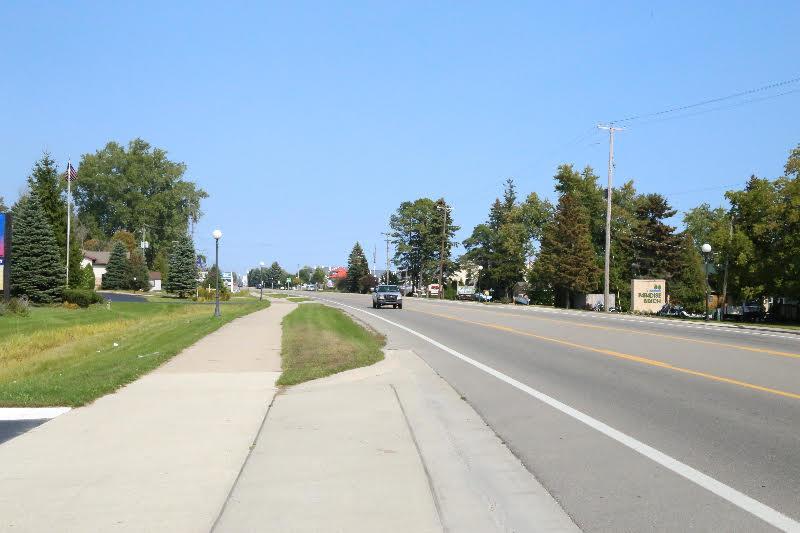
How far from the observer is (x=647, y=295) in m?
58.9

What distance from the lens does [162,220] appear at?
112m

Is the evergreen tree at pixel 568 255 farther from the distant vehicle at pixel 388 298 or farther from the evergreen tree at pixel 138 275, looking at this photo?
the evergreen tree at pixel 138 275

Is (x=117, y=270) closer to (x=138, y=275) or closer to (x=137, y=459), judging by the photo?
(x=138, y=275)

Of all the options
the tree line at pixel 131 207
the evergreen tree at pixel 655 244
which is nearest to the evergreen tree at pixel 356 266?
the tree line at pixel 131 207

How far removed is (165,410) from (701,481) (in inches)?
260

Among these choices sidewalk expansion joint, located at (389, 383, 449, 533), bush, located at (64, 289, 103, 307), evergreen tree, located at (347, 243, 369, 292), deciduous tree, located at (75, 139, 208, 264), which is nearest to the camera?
sidewalk expansion joint, located at (389, 383, 449, 533)

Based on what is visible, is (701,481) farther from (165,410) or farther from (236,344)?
(236,344)

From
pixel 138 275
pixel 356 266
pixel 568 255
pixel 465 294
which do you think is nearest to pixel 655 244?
pixel 568 255

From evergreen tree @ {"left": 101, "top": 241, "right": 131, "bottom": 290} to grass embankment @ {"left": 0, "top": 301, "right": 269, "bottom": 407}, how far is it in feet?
150

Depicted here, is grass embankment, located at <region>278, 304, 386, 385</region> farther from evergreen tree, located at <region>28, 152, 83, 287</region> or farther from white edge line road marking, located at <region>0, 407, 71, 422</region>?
evergreen tree, located at <region>28, 152, 83, 287</region>

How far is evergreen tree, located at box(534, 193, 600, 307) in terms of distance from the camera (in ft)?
256

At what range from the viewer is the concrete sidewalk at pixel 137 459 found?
551cm

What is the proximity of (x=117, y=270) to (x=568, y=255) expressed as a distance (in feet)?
182

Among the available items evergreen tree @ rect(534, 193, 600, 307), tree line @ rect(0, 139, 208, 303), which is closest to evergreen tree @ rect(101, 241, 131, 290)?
tree line @ rect(0, 139, 208, 303)
